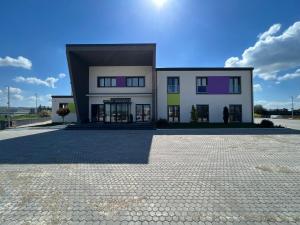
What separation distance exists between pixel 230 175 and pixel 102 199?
147 inches

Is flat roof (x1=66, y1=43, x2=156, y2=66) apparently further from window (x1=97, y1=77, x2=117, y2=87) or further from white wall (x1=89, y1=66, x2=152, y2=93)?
window (x1=97, y1=77, x2=117, y2=87)

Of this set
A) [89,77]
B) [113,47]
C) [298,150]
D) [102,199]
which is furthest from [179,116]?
[102,199]

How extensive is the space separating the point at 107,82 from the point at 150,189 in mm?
21415

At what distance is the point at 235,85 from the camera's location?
77.3 ft

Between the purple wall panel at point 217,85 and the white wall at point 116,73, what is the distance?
7257 millimetres

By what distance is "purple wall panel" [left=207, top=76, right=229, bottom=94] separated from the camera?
76.4ft

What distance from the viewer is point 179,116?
23.2 m

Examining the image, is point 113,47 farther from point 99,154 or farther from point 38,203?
point 38,203

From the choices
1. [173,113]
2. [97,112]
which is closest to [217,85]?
[173,113]

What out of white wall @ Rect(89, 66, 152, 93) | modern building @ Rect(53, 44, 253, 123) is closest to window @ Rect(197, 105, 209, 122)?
modern building @ Rect(53, 44, 253, 123)

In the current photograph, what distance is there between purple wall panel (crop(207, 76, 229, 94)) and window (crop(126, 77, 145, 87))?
7940mm

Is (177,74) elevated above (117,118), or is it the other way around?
(177,74)

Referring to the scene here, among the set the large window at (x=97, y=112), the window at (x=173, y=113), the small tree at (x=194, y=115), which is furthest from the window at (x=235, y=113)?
the large window at (x=97, y=112)

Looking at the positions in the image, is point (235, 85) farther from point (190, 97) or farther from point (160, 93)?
point (160, 93)
